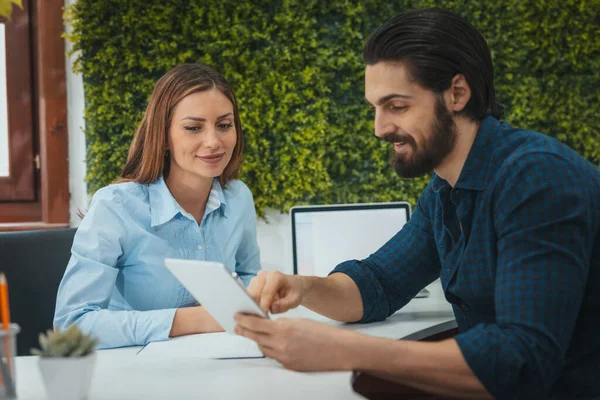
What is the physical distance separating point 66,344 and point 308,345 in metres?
0.42

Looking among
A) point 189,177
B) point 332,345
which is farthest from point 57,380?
point 189,177

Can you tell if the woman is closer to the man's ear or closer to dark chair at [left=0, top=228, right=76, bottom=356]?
dark chair at [left=0, top=228, right=76, bottom=356]

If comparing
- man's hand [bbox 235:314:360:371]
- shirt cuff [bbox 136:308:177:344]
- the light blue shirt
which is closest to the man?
man's hand [bbox 235:314:360:371]

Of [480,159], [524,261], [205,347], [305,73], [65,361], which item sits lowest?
[205,347]

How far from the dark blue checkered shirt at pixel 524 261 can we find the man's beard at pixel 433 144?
0.07 meters

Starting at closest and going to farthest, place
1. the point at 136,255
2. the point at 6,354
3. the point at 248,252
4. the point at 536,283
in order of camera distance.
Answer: the point at 6,354, the point at 536,283, the point at 136,255, the point at 248,252

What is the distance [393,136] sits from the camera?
1.47 m

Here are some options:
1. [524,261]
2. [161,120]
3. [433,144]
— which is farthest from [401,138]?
[161,120]

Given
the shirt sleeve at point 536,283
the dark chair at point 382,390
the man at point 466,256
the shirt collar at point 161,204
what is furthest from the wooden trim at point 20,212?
the shirt sleeve at point 536,283

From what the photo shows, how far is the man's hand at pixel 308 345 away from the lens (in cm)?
116

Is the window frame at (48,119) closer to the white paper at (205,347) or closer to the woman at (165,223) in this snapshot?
the woman at (165,223)

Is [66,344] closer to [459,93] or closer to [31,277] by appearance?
[459,93]

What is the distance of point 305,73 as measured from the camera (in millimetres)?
3213

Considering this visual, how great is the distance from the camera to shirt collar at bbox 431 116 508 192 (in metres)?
1.36
